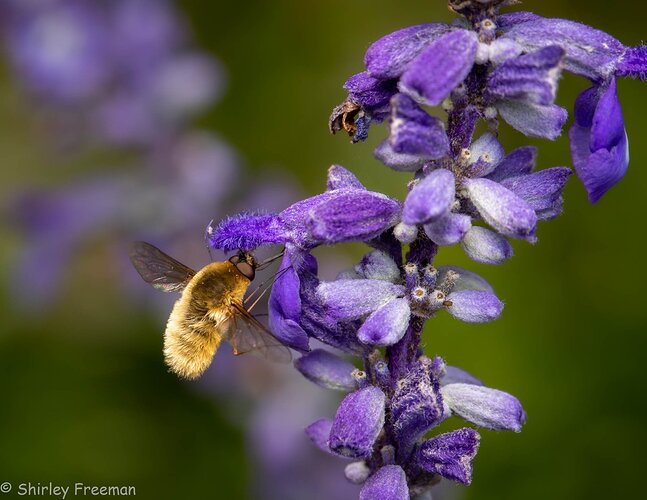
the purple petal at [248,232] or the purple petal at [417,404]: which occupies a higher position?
the purple petal at [248,232]

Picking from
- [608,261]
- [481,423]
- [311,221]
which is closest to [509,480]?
[608,261]

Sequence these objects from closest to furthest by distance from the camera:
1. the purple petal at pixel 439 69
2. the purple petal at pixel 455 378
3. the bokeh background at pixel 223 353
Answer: the purple petal at pixel 439 69 < the purple petal at pixel 455 378 < the bokeh background at pixel 223 353

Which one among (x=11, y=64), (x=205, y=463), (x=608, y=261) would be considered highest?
(x=11, y=64)

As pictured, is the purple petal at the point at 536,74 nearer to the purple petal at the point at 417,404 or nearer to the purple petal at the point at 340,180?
the purple petal at the point at 340,180

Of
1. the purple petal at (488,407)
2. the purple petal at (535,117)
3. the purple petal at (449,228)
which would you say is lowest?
the purple petal at (488,407)

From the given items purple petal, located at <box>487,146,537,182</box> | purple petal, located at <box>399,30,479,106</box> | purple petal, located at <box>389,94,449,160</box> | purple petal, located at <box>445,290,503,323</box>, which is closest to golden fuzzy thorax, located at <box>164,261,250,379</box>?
purple petal, located at <box>445,290,503,323</box>

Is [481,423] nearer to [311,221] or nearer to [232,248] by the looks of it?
[311,221]

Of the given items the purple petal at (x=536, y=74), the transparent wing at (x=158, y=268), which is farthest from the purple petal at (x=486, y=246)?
the transparent wing at (x=158, y=268)

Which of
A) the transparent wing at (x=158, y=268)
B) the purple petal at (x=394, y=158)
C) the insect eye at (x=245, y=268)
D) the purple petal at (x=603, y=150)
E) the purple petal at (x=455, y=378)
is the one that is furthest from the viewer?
the transparent wing at (x=158, y=268)
